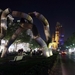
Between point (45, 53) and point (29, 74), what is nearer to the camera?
point (29, 74)

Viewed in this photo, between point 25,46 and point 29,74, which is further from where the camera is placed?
point 25,46

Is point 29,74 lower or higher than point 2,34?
lower

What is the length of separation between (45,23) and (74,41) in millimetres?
121833

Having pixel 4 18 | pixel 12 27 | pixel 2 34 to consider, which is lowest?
pixel 2 34

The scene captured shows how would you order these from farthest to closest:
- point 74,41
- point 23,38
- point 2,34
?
1. point 74,41
2. point 23,38
3. point 2,34

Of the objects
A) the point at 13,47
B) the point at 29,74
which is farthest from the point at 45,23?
the point at 13,47

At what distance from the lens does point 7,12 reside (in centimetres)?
5288

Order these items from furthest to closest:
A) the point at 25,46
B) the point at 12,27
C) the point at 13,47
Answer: the point at 25,46, the point at 13,47, the point at 12,27

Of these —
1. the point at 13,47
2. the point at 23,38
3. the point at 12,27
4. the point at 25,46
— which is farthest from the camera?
the point at 25,46

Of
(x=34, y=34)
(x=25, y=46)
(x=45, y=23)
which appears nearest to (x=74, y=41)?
(x=25, y=46)

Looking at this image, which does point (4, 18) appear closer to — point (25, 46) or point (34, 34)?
point (34, 34)

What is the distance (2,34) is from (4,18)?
11.6 feet

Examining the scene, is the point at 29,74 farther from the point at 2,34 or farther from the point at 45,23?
the point at 45,23

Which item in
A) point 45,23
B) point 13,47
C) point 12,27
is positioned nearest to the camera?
point 45,23
